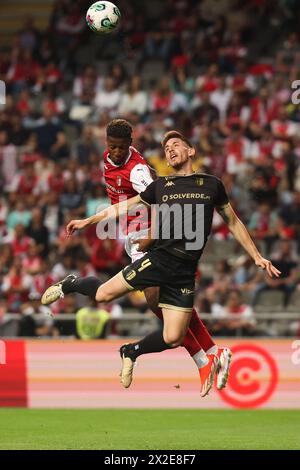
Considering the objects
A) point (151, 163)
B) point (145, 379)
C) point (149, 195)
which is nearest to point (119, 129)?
point (149, 195)

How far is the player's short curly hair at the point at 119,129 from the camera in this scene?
12164 mm

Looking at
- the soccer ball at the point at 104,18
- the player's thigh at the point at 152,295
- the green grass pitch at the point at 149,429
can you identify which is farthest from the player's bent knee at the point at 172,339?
the soccer ball at the point at 104,18

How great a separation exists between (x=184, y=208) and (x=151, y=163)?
954 cm

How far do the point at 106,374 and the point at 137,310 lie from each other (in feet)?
8.04

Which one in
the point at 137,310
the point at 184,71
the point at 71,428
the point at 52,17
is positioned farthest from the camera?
the point at 52,17

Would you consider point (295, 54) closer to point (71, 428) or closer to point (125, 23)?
point (125, 23)

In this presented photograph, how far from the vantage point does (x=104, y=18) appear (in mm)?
13094

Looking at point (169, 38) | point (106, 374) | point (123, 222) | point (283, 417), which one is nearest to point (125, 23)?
point (169, 38)

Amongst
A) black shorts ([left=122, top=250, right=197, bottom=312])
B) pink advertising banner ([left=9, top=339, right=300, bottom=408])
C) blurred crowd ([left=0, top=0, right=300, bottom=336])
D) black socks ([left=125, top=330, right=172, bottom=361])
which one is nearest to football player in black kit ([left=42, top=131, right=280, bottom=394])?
black shorts ([left=122, top=250, right=197, bottom=312])

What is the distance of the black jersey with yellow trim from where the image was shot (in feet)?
39.3

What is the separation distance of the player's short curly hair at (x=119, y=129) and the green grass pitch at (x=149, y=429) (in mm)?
3054

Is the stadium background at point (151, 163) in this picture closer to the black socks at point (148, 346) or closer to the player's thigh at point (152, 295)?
the black socks at point (148, 346)

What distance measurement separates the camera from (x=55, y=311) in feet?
65.9

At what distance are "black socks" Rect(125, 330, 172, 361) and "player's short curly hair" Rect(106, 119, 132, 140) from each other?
1967mm
